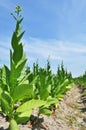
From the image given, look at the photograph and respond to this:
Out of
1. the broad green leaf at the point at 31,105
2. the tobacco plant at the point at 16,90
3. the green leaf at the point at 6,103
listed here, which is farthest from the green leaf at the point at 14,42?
the broad green leaf at the point at 31,105

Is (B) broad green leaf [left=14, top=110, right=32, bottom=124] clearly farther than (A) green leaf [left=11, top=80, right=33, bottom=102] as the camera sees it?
Yes

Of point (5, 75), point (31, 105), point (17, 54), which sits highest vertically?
point (17, 54)

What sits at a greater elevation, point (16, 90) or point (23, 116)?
point (16, 90)

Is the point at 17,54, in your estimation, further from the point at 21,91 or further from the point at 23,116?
the point at 23,116

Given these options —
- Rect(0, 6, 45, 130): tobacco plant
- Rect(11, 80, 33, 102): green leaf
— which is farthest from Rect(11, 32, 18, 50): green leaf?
Rect(11, 80, 33, 102): green leaf

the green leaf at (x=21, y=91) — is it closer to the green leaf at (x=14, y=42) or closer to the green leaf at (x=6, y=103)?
the green leaf at (x=6, y=103)

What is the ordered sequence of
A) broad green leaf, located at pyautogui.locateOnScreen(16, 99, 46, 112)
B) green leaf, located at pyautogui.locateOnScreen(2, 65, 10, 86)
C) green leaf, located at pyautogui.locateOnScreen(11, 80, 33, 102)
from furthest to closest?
green leaf, located at pyautogui.locateOnScreen(2, 65, 10, 86), broad green leaf, located at pyautogui.locateOnScreen(16, 99, 46, 112), green leaf, located at pyautogui.locateOnScreen(11, 80, 33, 102)

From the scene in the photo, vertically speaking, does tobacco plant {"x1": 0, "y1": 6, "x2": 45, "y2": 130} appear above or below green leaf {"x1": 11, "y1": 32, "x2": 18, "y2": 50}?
below

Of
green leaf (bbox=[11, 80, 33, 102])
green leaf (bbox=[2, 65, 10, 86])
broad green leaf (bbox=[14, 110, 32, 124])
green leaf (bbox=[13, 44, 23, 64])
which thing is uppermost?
green leaf (bbox=[13, 44, 23, 64])

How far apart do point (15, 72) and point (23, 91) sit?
369 millimetres

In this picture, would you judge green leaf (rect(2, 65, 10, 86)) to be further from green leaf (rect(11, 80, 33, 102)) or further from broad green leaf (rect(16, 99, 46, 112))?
broad green leaf (rect(16, 99, 46, 112))

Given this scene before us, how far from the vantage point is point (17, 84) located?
18.9 feet

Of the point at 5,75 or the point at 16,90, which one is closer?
the point at 16,90

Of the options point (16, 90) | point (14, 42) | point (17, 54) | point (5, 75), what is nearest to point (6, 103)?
point (16, 90)
